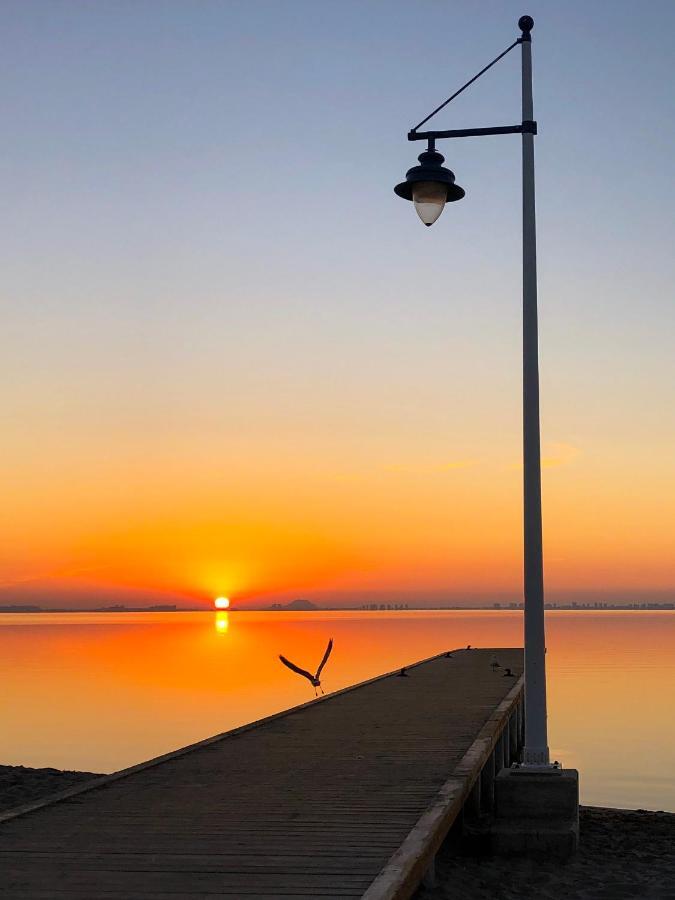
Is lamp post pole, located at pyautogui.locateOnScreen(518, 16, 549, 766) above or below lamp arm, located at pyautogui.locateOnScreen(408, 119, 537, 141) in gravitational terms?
below

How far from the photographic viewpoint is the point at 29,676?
5375 centimetres

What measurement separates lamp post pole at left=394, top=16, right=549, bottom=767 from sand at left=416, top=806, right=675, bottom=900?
103 cm

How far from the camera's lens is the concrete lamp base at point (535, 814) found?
10359 millimetres

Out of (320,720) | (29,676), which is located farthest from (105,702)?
(320,720)

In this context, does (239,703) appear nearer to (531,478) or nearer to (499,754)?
(499,754)

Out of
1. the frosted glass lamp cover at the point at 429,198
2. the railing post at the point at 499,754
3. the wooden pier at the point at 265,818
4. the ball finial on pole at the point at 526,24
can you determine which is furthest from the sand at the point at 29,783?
the ball finial on pole at the point at 526,24

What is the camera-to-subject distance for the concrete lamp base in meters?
10.4

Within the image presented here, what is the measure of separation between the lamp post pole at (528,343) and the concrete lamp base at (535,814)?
0.20m

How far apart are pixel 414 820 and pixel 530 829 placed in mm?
2879

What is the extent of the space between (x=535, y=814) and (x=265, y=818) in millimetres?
3375

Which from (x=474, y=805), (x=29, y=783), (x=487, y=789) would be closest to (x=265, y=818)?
(x=474, y=805)

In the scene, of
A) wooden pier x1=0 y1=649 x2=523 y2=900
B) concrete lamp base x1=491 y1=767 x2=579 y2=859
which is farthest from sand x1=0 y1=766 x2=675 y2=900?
wooden pier x1=0 y1=649 x2=523 y2=900

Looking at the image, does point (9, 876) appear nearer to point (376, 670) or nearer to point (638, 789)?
point (638, 789)

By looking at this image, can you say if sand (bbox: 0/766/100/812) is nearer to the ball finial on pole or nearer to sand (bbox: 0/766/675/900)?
sand (bbox: 0/766/675/900)
